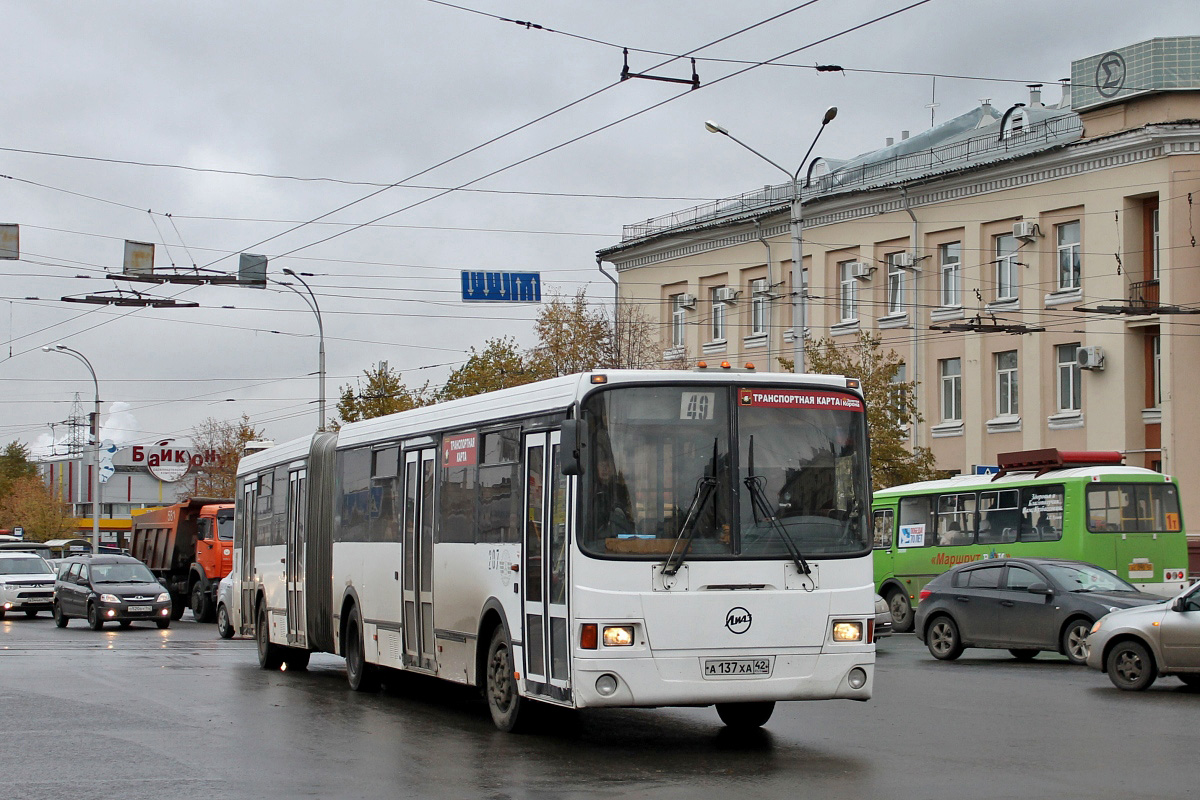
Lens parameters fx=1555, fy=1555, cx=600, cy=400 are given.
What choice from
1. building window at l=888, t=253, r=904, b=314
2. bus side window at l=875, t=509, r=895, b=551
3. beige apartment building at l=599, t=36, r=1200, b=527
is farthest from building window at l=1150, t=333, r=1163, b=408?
bus side window at l=875, t=509, r=895, b=551

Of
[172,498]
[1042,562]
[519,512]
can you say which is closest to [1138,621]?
[1042,562]

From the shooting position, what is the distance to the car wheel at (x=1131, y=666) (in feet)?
55.2

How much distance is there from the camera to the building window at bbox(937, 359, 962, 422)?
148ft

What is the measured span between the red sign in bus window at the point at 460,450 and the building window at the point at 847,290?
34936 mm

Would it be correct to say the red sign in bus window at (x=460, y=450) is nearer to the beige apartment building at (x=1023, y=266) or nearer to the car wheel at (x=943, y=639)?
the car wheel at (x=943, y=639)

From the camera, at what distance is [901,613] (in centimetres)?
3150

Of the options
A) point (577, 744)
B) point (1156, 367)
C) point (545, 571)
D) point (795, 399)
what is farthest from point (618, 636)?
point (1156, 367)

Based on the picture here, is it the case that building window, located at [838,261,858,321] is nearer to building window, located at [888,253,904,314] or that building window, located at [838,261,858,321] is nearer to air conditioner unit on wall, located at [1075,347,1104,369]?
building window, located at [888,253,904,314]

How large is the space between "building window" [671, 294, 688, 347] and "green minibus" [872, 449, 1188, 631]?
24.9 m

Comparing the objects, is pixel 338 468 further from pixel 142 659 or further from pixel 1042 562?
pixel 1042 562

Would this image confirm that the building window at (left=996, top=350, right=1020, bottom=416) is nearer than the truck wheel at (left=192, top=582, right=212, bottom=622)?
No

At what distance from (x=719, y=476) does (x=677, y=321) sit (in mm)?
44585

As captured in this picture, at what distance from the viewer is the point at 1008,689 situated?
694 inches

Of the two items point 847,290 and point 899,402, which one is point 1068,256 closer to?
point 899,402
